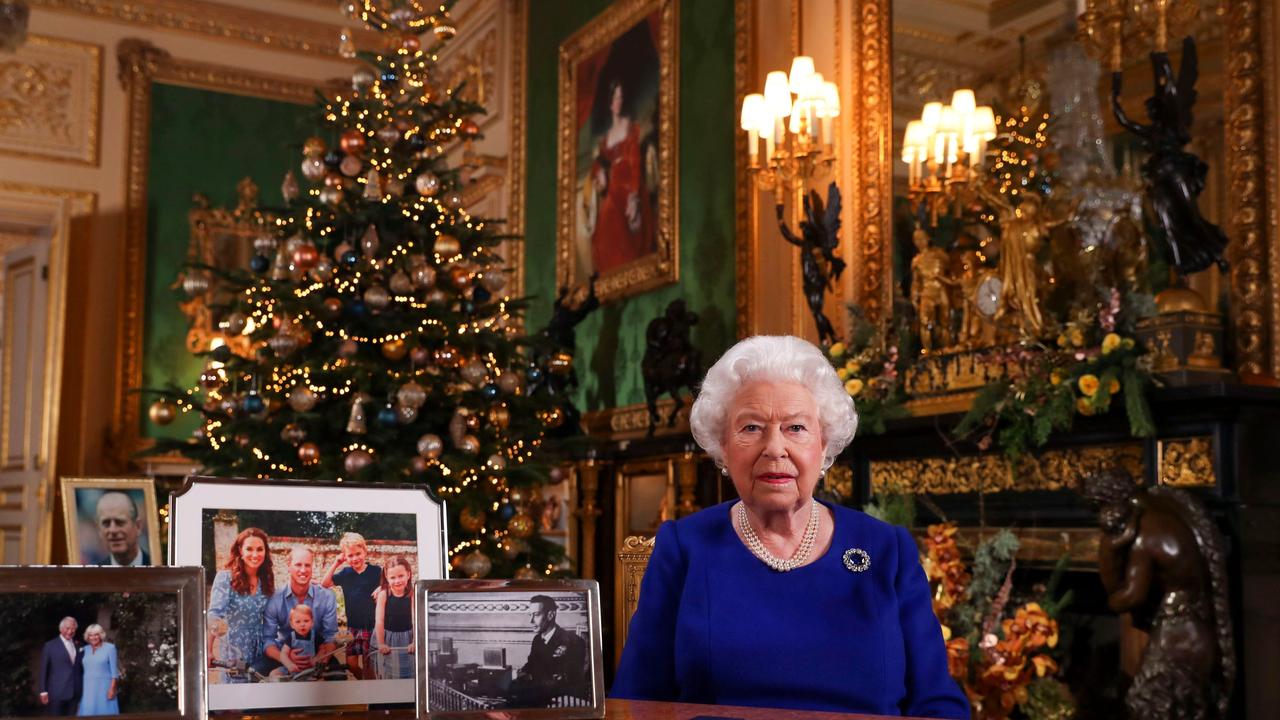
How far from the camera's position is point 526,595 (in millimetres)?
1672

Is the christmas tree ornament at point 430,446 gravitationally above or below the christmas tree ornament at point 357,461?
above

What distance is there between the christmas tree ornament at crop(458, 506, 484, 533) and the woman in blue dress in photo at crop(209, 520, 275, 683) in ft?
12.9

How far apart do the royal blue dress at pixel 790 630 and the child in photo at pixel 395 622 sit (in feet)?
1.54

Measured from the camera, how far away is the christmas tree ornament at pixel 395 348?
5.69 meters

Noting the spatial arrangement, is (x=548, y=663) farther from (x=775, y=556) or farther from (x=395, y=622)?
(x=775, y=556)

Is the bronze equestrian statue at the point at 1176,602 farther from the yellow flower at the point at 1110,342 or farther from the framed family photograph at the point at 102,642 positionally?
the framed family photograph at the point at 102,642

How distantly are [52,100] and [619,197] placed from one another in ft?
18.5

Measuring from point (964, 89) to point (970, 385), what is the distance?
57.8 inches

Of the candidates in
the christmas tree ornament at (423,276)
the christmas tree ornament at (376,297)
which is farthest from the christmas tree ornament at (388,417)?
the christmas tree ornament at (423,276)

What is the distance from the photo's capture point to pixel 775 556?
219 centimetres

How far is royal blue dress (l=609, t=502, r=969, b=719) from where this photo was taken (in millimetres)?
2043

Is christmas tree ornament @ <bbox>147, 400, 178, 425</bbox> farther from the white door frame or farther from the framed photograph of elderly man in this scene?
the white door frame

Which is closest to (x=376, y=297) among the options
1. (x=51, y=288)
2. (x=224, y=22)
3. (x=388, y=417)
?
(x=388, y=417)

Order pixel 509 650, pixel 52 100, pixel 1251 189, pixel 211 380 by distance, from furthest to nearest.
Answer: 1. pixel 52 100
2. pixel 211 380
3. pixel 1251 189
4. pixel 509 650
